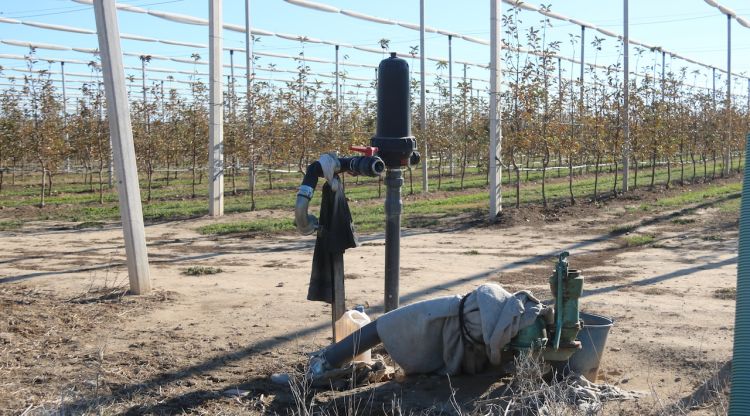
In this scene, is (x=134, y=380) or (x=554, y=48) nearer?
(x=134, y=380)

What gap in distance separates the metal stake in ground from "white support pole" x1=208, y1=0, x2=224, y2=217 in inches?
429

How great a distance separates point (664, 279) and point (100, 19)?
633 cm

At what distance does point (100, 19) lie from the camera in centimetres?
739

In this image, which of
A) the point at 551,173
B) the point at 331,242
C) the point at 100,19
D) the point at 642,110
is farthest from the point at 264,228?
the point at 551,173

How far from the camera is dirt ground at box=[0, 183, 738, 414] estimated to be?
464 centimetres

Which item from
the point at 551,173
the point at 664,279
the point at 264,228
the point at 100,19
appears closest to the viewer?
the point at 100,19

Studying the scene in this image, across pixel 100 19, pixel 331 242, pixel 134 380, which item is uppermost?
pixel 100 19

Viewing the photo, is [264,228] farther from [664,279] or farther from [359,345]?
[359,345]

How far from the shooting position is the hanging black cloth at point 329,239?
16.7 feet

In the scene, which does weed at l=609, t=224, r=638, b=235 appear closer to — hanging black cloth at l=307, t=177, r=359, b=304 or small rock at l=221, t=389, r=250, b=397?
hanging black cloth at l=307, t=177, r=359, b=304

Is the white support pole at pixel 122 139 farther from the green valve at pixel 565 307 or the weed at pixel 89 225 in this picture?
the weed at pixel 89 225

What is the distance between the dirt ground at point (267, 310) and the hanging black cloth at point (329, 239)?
1.87ft

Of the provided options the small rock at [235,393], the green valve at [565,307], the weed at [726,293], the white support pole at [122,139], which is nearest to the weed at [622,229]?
the weed at [726,293]

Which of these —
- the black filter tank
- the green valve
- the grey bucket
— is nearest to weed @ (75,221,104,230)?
the black filter tank
